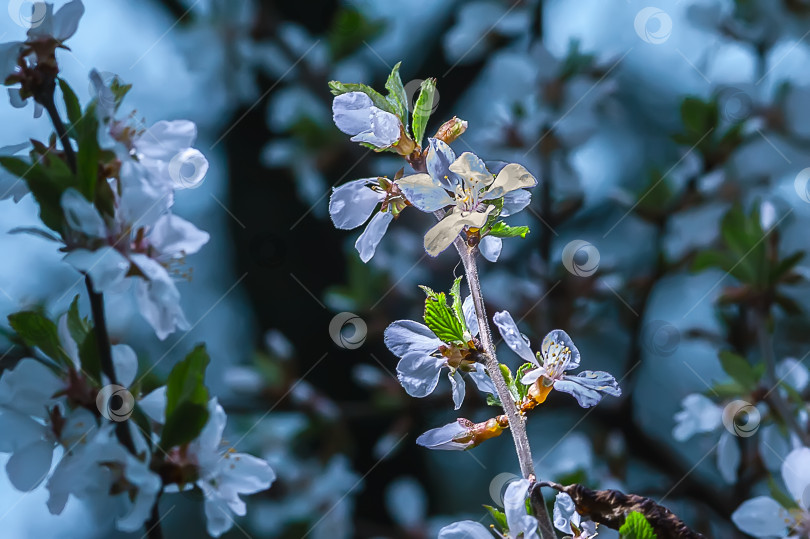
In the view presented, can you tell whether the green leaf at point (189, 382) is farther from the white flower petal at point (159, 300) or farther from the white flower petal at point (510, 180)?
the white flower petal at point (510, 180)

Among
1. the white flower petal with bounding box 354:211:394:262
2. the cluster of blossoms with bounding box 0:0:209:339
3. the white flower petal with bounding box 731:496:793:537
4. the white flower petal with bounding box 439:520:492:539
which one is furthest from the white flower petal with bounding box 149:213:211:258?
the white flower petal with bounding box 731:496:793:537

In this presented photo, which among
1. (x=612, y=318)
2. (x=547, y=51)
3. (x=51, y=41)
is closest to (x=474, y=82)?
(x=547, y=51)

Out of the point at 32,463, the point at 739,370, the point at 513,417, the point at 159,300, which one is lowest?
the point at 32,463

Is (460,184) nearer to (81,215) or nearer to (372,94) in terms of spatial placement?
(372,94)

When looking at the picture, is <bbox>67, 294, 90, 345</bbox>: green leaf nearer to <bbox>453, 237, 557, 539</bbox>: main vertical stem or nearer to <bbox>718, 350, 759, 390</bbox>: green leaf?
<bbox>453, 237, 557, 539</bbox>: main vertical stem

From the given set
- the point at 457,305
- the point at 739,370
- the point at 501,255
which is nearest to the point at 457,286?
the point at 457,305
